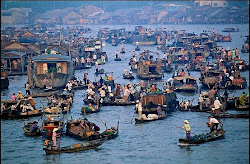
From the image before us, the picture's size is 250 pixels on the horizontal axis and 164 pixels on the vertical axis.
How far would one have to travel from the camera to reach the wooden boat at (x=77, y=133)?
33188mm

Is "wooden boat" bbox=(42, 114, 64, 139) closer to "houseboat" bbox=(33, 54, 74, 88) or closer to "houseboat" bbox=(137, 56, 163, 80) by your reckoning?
"houseboat" bbox=(33, 54, 74, 88)

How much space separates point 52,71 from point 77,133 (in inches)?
691

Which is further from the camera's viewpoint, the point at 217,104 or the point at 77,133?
the point at 217,104

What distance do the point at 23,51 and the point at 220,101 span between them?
30.2 m

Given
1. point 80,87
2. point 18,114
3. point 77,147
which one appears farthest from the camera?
point 80,87

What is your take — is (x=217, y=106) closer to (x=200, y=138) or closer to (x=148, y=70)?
(x=200, y=138)

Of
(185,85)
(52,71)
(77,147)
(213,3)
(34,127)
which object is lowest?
(77,147)

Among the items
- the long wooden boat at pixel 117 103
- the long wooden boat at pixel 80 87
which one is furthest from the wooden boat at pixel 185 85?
the long wooden boat at pixel 80 87

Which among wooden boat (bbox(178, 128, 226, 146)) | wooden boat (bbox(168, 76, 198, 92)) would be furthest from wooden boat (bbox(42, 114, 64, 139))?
wooden boat (bbox(168, 76, 198, 92))

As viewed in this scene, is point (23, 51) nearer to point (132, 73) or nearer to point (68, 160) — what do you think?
point (132, 73)

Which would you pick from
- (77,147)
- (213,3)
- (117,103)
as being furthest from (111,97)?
(213,3)

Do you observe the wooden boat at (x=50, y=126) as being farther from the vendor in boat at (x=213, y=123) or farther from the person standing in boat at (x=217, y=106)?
the person standing in boat at (x=217, y=106)

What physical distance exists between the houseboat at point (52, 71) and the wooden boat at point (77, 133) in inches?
587

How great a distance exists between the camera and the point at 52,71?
5084 centimetres
